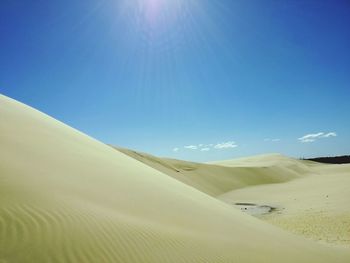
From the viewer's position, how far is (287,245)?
7.71 metres

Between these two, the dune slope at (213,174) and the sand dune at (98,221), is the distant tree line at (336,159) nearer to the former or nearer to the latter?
the dune slope at (213,174)

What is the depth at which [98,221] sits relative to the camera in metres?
4.53

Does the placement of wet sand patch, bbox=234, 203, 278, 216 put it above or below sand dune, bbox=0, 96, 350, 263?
below

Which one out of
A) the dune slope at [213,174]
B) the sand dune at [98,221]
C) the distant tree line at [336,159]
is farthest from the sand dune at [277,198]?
the distant tree line at [336,159]

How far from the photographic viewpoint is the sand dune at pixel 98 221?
12.2ft

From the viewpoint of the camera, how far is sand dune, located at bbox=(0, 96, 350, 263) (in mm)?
3732

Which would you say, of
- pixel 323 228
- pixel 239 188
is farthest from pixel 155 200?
pixel 239 188

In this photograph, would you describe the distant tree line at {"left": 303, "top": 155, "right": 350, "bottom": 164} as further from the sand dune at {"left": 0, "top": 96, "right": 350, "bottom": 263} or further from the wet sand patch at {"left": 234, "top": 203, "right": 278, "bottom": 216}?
the sand dune at {"left": 0, "top": 96, "right": 350, "bottom": 263}

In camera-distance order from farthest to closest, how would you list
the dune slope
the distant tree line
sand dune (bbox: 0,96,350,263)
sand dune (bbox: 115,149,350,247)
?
the distant tree line, the dune slope, sand dune (bbox: 115,149,350,247), sand dune (bbox: 0,96,350,263)

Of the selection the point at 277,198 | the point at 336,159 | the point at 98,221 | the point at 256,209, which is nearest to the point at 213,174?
the point at 277,198

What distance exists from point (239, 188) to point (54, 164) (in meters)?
29.5

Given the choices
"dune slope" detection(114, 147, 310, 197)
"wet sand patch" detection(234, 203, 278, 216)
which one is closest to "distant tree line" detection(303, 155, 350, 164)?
"dune slope" detection(114, 147, 310, 197)

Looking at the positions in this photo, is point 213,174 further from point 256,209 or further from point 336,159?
point 336,159

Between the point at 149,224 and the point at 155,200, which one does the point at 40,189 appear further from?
the point at 155,200
